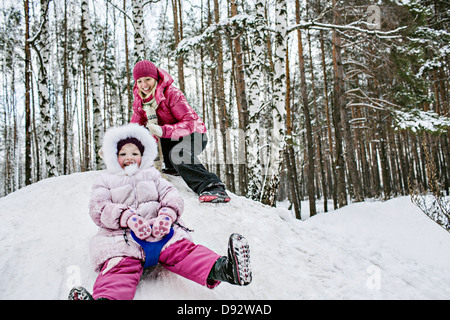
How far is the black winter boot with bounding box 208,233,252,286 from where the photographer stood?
158cm

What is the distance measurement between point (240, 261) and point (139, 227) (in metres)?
0.71

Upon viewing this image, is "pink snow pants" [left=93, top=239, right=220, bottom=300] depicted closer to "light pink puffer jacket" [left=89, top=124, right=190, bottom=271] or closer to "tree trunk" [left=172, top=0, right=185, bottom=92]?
"light pink puffer jacket" [left=89, top=124, right=190, bottom=271]

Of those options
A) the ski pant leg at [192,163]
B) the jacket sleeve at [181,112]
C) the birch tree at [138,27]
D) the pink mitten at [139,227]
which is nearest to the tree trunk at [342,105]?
the birch tree at [138,27]

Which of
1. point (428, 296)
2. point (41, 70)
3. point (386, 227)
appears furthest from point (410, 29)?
point (41, 70)

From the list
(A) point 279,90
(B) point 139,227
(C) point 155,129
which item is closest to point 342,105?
(A) point 279,90

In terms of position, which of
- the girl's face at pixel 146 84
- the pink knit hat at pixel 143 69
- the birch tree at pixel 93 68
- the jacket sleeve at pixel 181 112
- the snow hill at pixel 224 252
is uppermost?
the birch tree at pixel 93 68

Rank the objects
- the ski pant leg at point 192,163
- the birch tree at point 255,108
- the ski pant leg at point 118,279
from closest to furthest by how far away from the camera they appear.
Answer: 1. the ski pant leg at point 118,279
2. the ski pant leg at point 192,163
3. the birch tree at point 255,108

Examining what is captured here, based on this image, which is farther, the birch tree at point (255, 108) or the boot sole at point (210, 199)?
the birch tree at point (255, 108)

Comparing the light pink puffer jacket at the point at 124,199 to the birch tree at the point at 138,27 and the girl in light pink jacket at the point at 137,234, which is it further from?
the birch tree at the point at 138,27

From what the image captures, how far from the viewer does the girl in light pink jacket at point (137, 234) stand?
5.28 ft

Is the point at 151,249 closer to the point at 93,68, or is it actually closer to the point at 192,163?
the point at 192,163

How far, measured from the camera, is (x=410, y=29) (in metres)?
6.20

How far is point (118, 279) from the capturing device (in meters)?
1.59

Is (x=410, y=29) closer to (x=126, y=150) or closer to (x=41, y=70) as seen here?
(x=126, y=150)
